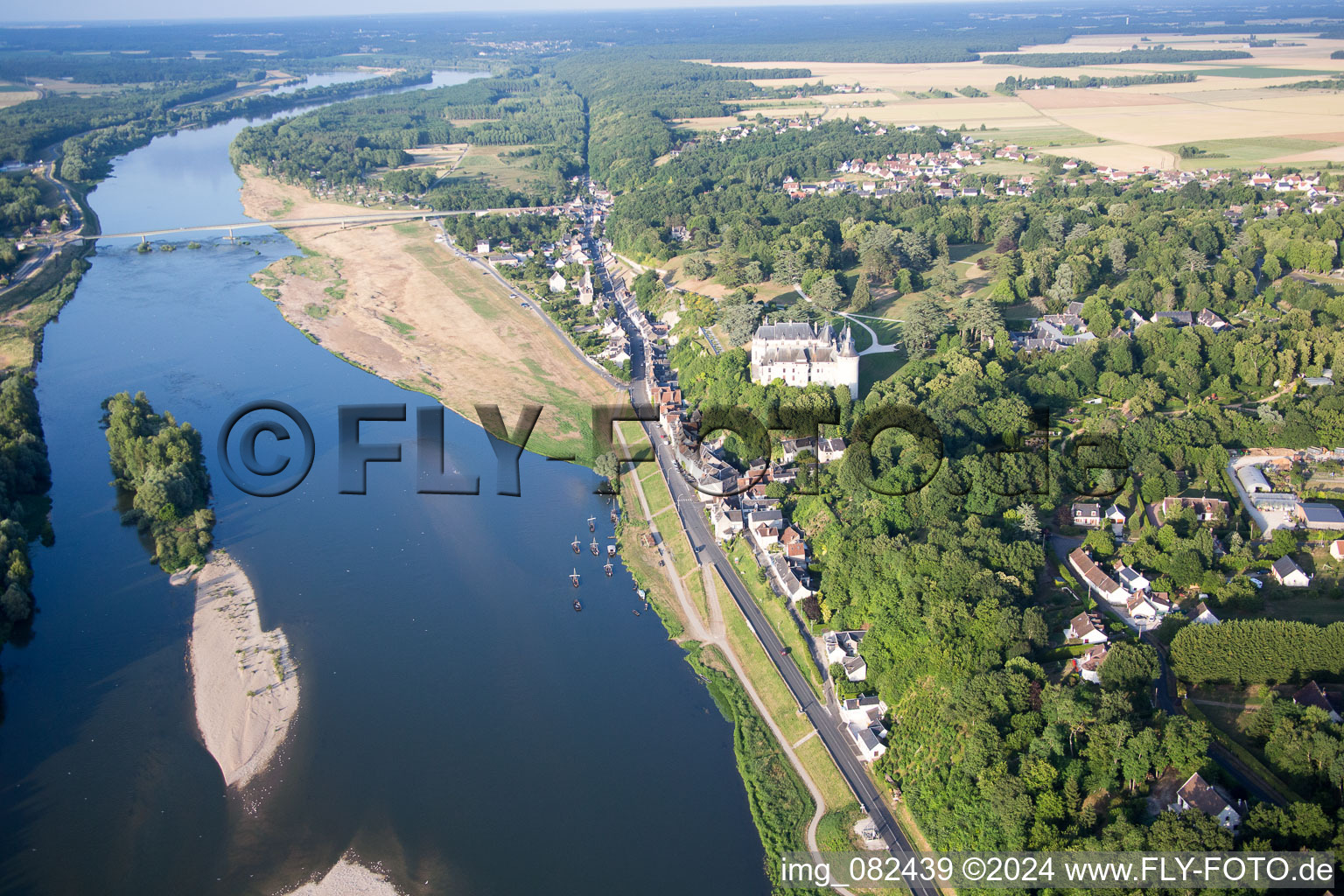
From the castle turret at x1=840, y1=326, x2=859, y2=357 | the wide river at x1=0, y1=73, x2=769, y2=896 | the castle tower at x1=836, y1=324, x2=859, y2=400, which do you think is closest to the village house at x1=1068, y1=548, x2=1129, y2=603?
the wide river at x1=0, y1=73, x2=769, y2=896

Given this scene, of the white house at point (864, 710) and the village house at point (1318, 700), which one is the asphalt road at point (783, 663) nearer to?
the white house at point (864, 710)

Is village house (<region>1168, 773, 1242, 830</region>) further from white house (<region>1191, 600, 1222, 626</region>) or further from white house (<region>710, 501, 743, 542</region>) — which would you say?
white house (<region>710, 501, 743, 542</region>)

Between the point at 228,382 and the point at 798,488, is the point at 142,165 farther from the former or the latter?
the point at 798,488

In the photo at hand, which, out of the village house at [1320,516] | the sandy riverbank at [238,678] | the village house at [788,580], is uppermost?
the village house at [1320,516]

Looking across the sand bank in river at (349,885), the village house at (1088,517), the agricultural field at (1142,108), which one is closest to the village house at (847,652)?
the village house at (1088,517)

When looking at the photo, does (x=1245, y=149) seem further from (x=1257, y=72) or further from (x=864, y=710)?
(x=864, y=710)

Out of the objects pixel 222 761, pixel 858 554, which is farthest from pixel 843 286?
pixel 222 761

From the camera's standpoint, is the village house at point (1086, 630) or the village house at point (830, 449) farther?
the village house at point (830, 449)
